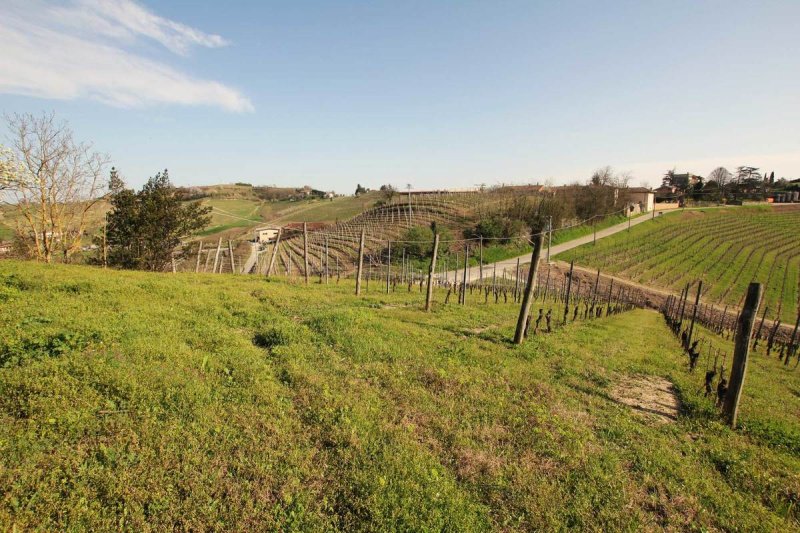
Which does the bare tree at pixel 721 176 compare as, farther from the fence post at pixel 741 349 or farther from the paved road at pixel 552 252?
the fence post at pixel 741 349

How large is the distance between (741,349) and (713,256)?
52453 mm

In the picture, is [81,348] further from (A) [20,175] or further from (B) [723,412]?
(A) [20,175]

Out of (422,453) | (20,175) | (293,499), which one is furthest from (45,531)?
(20,175)

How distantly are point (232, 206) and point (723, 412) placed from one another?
102 m

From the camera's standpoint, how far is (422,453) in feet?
19.1

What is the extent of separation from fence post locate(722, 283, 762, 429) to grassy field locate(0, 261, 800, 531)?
0.40 m

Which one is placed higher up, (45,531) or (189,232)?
(189,232)

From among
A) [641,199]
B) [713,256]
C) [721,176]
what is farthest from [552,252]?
[721,176]

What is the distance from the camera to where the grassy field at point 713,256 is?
38.8 metres

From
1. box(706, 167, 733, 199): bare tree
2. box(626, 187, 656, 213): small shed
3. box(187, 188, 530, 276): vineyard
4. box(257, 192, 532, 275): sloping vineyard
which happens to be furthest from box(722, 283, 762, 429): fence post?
box(706, 167, 733, 199): bare tree

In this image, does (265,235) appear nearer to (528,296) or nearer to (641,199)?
(528,296)

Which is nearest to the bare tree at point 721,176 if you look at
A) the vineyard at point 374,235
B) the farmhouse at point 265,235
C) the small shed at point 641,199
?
the small shed at point 641,199

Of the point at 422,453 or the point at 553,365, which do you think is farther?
the point at 553,365

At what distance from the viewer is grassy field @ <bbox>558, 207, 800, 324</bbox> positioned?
38.8m
